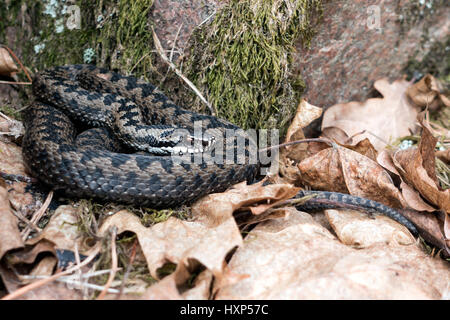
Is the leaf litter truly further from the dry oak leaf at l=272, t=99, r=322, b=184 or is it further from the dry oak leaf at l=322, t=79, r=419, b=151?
the dry oak leaf at l=322, t=79, r=419, b=151

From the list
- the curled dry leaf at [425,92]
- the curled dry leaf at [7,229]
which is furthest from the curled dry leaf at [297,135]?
the curled dry leaf at [7,229]

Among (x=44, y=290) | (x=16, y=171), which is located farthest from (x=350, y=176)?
(x=16, y=171)

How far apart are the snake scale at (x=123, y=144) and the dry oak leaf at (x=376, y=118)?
1.11 meters

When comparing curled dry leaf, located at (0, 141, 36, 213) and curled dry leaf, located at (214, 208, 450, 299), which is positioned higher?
curled dry leaf, located at (0, 141, 36, 213)

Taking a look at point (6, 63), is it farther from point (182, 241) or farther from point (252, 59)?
point (182, 241)

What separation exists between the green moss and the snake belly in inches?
11.7

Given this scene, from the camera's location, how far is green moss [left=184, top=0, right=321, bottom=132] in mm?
3969

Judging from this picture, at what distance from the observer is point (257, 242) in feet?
9.05

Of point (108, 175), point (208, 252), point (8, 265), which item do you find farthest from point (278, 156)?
point (8, 265)

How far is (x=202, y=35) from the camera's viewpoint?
13.5 ft

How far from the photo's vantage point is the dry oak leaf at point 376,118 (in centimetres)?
451

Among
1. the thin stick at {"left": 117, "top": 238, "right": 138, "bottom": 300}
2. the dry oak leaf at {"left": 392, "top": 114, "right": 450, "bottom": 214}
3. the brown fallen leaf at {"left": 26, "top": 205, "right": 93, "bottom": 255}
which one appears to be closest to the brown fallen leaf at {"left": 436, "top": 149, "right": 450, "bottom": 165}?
the dry oak leaf at {"left": 392, "top": 114, "right": 450, "bottom": 214}

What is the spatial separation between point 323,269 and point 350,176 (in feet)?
4.27

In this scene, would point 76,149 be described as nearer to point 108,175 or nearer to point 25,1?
point 108,175
